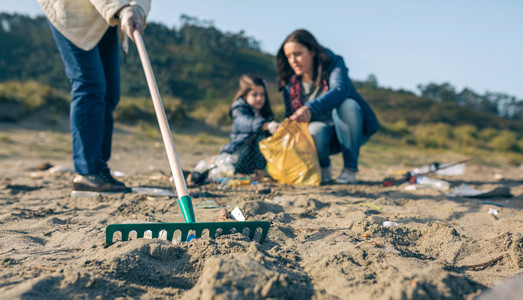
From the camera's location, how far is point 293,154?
10.4 ft

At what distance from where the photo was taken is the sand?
108 centimetres

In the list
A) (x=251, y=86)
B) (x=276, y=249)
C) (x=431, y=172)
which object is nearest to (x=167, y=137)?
(x=276, y=249)

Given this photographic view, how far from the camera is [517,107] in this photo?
98.1 feet

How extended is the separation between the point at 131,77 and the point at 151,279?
16.0 m

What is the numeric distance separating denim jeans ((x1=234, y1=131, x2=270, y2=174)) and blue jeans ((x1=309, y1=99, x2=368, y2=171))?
0.54 meters

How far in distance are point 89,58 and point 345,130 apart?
7.27ft

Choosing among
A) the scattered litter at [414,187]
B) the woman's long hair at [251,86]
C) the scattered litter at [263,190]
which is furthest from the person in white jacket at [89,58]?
the scattered litter at [414,187]

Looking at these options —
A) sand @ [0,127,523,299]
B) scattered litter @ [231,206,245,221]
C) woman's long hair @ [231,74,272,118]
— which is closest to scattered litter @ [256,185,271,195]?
sand @ [0,127,523,299]

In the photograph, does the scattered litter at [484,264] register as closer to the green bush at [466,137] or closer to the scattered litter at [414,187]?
the scattered litter at [414,187]

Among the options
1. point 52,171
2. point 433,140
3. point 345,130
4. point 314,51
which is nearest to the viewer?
point 345,130

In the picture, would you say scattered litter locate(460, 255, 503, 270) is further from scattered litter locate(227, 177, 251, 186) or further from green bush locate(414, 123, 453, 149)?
green bush locate(414, 123, 453, 149)

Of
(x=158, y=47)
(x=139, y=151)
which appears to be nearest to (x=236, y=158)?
(x=139, y=151)

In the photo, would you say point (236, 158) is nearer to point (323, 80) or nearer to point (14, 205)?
point (323, 80)

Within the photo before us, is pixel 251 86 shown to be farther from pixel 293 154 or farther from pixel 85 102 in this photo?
pixel 85 102
